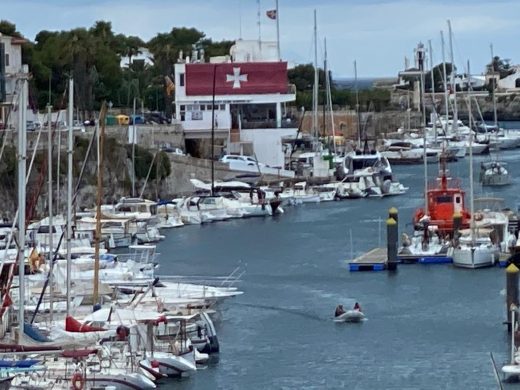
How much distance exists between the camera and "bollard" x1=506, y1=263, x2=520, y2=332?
4850 centimetres

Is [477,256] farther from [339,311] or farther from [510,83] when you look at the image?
[510,83]

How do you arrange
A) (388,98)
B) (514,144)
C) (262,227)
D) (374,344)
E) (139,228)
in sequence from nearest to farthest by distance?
(374,344) → (139,228) → (262,227) → (514,144) → (388,98)

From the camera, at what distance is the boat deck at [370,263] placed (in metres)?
63.8

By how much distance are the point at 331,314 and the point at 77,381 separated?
52.0 feet

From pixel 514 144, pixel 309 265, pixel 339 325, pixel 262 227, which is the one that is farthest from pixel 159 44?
pixel 339 325

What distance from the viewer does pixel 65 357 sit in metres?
40.0

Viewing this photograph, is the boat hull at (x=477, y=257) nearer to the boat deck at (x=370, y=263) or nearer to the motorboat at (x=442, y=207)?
the boat deck at (x=370, y=263)

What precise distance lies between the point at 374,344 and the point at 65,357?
1175cm

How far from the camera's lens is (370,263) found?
64.1 metres

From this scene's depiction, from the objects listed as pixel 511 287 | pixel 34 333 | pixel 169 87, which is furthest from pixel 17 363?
pixel 169 87

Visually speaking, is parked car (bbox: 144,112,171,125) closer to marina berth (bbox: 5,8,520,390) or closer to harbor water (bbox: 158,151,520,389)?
marina berth (bbox: 5,8,520,390)

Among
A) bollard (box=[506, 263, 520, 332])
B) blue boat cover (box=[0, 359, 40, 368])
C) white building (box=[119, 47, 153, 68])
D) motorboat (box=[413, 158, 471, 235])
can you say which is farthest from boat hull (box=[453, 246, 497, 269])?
white building (box=[119, 47, 153, 68])

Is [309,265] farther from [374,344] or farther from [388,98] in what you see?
[388,98]

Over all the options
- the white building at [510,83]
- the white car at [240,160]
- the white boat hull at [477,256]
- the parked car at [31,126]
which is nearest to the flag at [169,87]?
the white car at [240,160]
